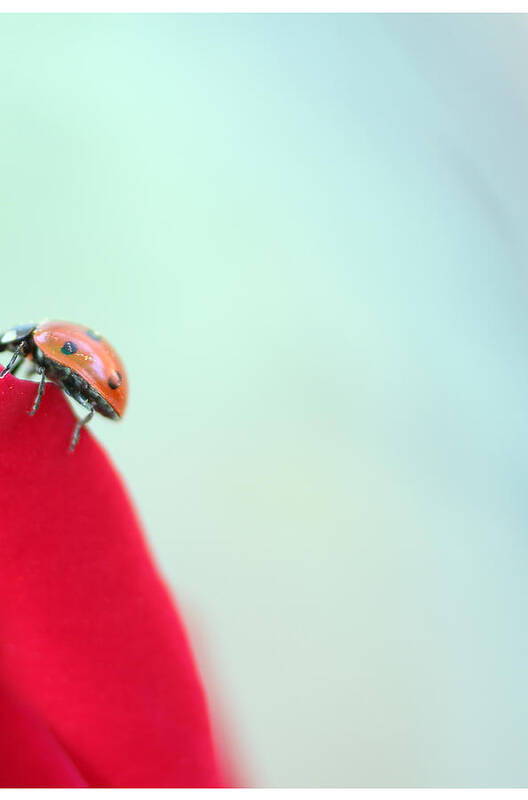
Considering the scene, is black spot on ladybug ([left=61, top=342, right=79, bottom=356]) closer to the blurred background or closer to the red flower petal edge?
the red flower petal edge

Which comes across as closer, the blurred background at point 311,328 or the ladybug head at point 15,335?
the ladybug head at point 15,335

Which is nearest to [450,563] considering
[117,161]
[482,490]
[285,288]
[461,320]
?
[482,490]

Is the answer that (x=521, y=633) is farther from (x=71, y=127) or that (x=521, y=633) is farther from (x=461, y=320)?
(x=71, y=127)

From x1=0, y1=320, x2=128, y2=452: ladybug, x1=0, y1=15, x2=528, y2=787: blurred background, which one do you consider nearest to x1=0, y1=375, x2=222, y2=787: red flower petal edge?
x1=0, y1=320, x2=128, y2=452: ladybug

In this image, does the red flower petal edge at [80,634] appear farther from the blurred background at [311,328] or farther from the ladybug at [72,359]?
the blurred background at [311,328]

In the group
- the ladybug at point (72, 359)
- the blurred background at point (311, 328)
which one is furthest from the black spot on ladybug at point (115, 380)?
the blurred background at point (311, 328)

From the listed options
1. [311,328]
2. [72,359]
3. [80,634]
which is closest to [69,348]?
[72,359]
